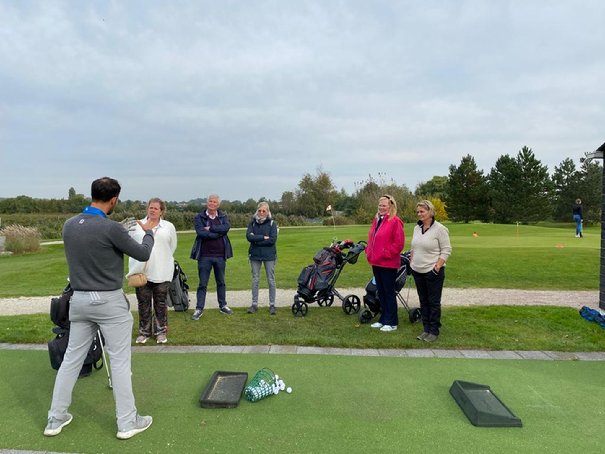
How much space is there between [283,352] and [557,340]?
3383mm

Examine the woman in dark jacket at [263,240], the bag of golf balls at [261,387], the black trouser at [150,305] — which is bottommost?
the bag of golf balls at [261,387]

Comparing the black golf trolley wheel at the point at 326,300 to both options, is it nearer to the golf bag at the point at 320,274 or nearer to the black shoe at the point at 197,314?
the golf bag at the point at 320,274

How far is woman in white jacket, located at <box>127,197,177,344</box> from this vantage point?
5191 mm

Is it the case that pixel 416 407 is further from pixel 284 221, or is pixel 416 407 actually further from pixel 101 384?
pixel 284 221

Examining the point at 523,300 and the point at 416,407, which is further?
the point at 523,300

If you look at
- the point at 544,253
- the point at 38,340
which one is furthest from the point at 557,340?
the point at 544,253

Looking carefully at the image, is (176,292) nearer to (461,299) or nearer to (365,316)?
(365,316)

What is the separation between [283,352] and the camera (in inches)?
192

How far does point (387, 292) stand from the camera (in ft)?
18.8

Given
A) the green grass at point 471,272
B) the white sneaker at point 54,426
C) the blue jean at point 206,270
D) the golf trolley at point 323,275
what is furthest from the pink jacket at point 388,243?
the green grass at point 471,272

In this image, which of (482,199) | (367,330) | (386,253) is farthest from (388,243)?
(482,199)

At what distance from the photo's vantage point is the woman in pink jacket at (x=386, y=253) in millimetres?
5504

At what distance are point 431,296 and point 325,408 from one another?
2.31 m

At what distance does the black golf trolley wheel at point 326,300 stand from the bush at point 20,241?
55.6 ft
